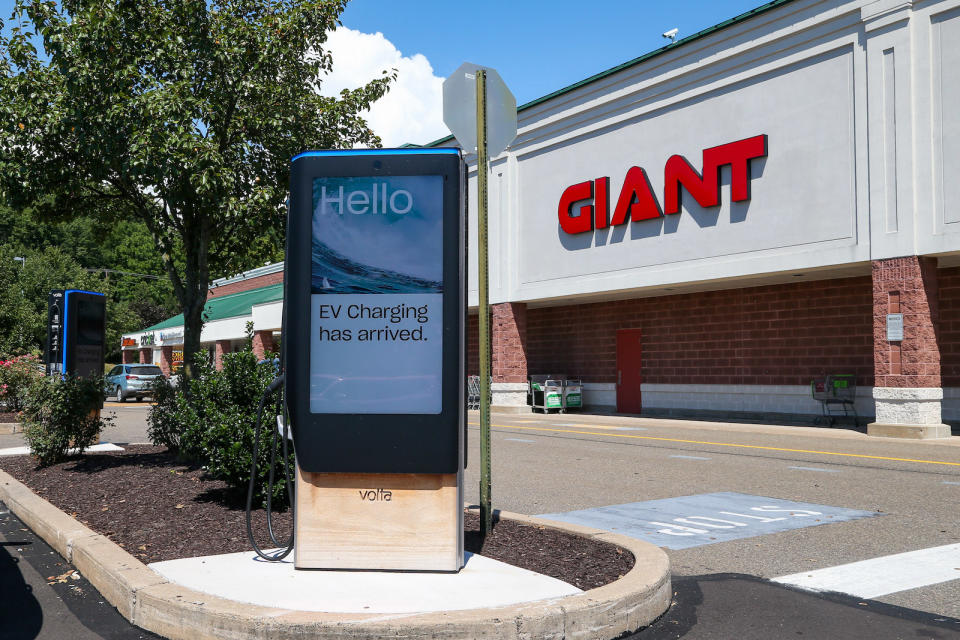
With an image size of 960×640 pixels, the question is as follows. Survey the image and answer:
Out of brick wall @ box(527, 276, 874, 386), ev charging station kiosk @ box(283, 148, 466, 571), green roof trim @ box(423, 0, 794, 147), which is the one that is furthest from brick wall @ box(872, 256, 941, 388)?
ev charging station kiosk @ box(283, 148, 466, 571)

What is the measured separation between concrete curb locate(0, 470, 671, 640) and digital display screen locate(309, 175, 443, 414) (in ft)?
4.29

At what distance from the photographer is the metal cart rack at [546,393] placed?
86.5 ft

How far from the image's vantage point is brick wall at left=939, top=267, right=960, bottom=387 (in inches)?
717

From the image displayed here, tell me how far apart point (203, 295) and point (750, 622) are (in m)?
8.12

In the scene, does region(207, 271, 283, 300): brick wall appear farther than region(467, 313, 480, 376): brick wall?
Yes

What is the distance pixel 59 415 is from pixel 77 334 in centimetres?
A: 405

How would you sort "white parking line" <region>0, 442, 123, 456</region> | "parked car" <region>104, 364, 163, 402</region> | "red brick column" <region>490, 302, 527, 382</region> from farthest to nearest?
"parked car" <region>104, 364, 163, 402</region> → "red brick column" <region>490, 302, 527, 382</region> → "white parking line" <region>0, 442, 123, 456</region>

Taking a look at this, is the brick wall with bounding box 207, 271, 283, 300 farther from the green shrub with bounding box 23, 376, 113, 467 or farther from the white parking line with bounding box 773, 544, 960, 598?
the white parking line with bounding box 773, 544, 960, 598

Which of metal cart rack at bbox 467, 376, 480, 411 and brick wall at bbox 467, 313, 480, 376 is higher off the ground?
brick wall at bbox 467, 313, 480, 376

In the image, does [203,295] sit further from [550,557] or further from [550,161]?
[550,161]

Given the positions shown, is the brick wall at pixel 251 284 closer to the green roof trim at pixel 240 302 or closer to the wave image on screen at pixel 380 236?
the green roof trim at pixel 240 302

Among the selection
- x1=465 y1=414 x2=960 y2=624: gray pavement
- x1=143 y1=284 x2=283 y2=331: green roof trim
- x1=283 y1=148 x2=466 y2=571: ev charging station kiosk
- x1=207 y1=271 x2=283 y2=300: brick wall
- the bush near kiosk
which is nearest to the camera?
x1=283 y1=148 x2=466 y2=571: ev charging station kiosk

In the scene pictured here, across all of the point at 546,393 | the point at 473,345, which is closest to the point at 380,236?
the point at 546,393

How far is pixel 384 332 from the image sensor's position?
5.20 meters
